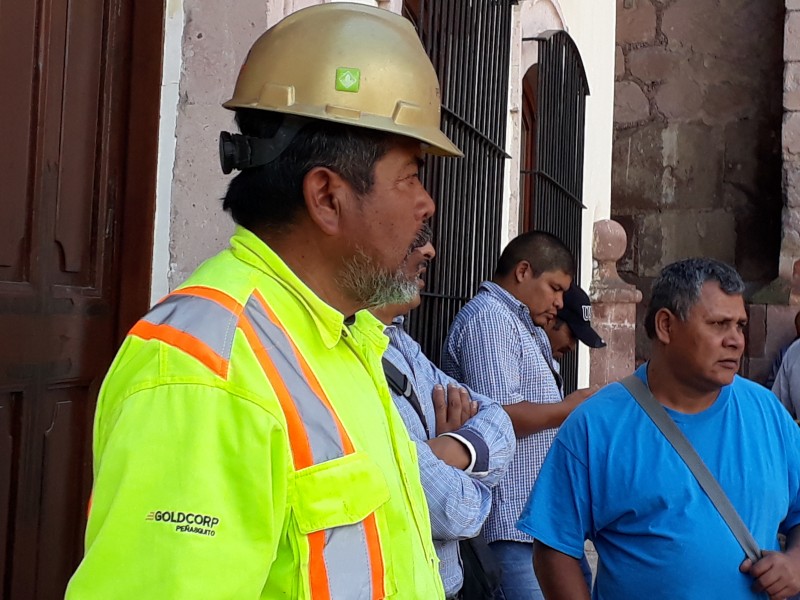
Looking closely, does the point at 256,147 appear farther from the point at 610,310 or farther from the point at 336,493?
the point at 610,310

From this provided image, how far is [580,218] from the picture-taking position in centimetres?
766

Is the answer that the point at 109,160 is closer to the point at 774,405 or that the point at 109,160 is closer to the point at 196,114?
the point at 196,114

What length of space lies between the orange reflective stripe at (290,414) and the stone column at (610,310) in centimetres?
669

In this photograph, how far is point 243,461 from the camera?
1196 millimetres

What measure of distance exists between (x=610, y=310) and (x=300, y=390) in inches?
266

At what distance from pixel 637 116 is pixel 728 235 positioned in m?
1.66

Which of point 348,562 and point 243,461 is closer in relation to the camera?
point 243,461

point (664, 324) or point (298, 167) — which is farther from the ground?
point (298, 167)

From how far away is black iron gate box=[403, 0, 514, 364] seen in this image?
449 cm

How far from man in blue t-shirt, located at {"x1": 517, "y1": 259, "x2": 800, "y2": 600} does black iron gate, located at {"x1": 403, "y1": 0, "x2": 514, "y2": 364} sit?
4.97 feet

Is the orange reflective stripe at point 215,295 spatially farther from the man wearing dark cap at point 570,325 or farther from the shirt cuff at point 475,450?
the man wearing dark cap at point 570,325

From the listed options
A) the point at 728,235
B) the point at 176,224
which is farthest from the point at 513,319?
the point at 728,235

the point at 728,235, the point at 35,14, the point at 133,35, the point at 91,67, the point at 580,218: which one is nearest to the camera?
the point at 35,14

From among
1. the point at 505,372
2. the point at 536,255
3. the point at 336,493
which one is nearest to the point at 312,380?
the point at 336,493
